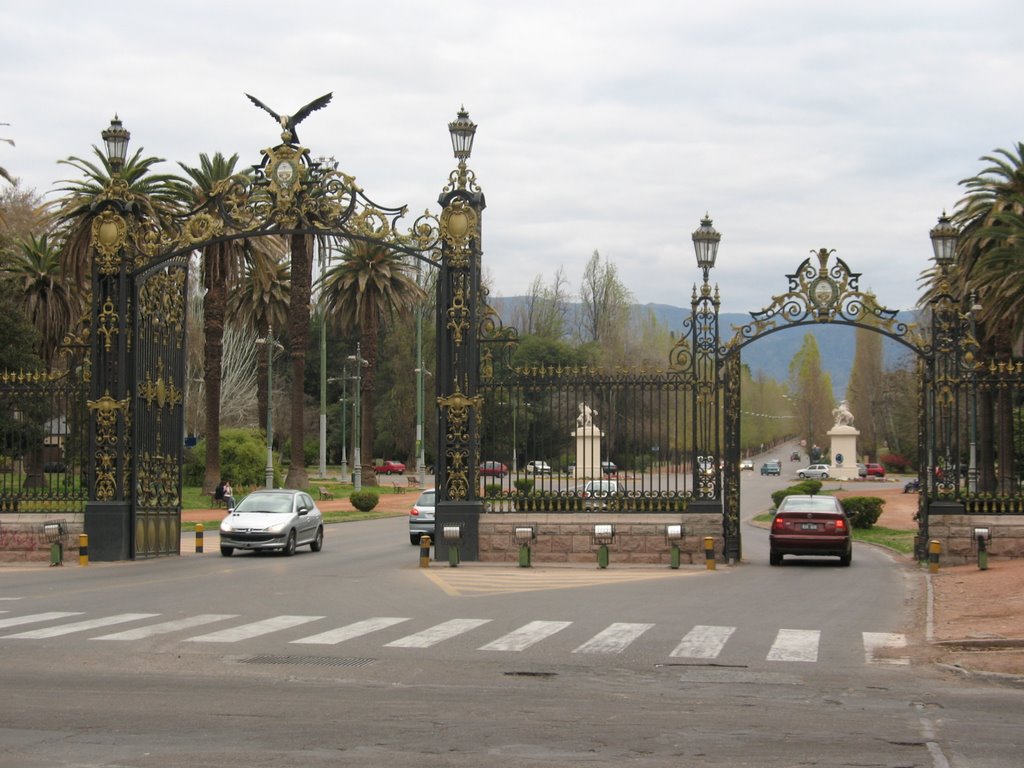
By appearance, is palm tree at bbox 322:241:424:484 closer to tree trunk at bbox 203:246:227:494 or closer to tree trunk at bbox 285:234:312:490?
tree trunk at bbox 285:234:312:490

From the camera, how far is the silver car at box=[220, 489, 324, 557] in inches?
1220

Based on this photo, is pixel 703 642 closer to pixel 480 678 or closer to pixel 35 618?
pixel 480 678

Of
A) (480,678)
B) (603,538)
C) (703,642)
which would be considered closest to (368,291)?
(603,538)

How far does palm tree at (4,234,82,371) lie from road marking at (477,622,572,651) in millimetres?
44367

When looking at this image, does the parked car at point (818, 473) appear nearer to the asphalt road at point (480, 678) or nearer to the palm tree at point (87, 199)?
the palm tree at point (87, 199)

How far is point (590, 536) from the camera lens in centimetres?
2644

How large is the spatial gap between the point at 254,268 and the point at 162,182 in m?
5.50

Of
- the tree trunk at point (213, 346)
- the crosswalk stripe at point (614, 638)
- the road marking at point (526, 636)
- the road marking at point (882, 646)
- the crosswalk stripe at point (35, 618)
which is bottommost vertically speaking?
the road marking at point (882, 646)

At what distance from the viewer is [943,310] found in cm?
2672

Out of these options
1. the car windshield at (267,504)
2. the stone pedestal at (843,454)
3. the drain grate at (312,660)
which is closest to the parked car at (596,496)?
the car windshield at (267,504)

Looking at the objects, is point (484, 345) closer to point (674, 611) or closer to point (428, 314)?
point (674, 611)

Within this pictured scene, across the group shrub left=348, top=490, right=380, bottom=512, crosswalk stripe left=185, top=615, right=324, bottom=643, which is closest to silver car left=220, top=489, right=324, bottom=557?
crosswalk stripe left=185, top=615, right=324, bottom=643

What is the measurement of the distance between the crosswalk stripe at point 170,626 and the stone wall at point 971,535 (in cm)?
1530

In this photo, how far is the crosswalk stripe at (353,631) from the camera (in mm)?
14875
